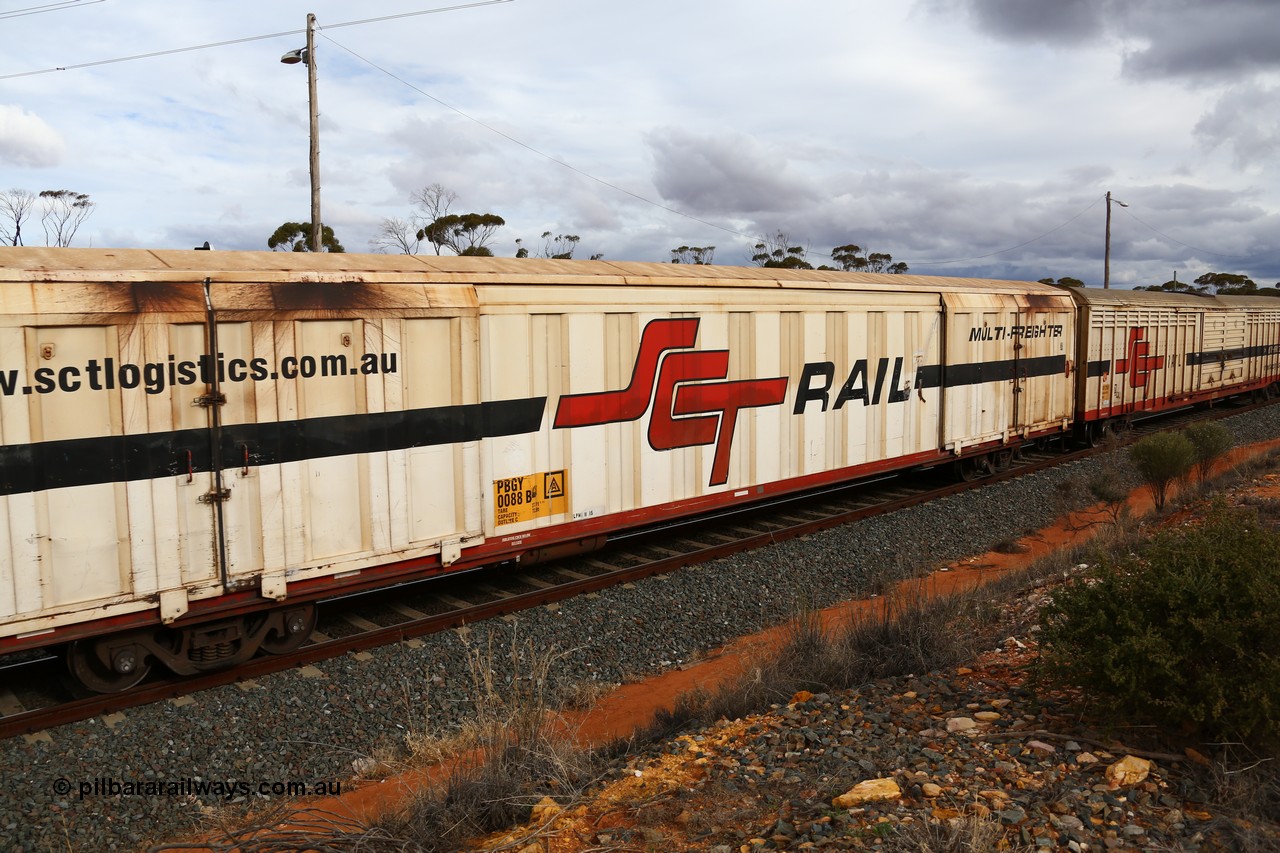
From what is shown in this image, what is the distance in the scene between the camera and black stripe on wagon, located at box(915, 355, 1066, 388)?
13.6 meters

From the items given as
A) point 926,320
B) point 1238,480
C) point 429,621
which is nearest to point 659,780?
point 429,621

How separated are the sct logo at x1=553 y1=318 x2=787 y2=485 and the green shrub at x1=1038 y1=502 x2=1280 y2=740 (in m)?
5.23

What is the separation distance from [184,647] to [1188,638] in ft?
22.8

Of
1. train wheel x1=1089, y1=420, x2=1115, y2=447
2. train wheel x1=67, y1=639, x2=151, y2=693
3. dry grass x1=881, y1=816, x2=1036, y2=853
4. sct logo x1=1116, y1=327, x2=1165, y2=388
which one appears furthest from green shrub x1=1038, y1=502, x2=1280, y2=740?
sct logo x1=1116, y1=327, x2=1165, y2=388

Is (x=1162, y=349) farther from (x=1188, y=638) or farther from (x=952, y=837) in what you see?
(x=952, y=837)

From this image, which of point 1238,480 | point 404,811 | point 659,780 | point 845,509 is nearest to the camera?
point 404,811

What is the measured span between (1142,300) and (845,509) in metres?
12.0

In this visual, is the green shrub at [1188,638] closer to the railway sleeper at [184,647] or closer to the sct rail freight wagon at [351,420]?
the sct rail freight wagon at [351,420]

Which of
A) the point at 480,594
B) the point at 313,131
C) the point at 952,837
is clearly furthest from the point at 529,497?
the point at 313,131

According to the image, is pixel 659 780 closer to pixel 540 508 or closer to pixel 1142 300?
pixel 540 508

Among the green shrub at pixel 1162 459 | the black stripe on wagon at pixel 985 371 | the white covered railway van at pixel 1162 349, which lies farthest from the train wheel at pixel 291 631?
the white covered railway van at pixel 1162 349

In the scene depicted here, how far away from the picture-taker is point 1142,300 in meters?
20.0

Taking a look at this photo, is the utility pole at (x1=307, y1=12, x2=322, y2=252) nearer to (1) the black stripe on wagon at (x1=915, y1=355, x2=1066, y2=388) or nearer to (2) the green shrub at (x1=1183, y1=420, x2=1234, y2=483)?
(1) the black stripe on wagon at (x1=915, y1=355, x2=1066, y2=388)

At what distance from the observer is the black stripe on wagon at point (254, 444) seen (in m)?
5.91
